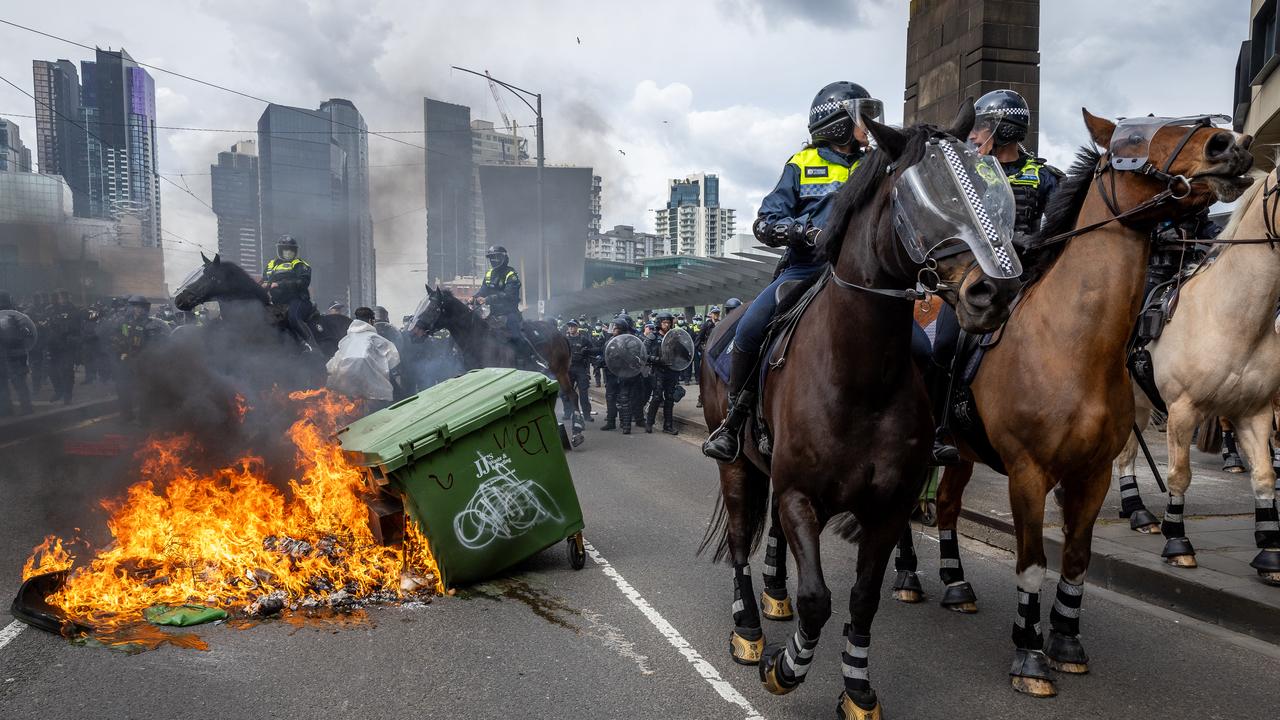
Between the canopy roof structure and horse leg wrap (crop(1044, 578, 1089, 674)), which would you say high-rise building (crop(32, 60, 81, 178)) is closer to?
the canopy roof structure

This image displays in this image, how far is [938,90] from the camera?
13461 millimetres

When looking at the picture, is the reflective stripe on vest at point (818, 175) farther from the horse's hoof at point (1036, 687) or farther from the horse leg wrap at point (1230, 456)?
the horse leg wrap at point (1230, 456)

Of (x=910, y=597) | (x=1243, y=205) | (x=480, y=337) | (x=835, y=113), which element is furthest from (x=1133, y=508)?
(x=480, y=337)

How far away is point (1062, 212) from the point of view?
4785 millimetres

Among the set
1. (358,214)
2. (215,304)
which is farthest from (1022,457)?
(358,214)

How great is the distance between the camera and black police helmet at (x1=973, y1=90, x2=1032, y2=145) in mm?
5555

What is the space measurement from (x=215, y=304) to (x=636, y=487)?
5.24m

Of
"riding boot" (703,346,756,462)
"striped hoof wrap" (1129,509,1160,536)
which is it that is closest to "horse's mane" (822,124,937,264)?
"riding boot" (703,346,756,462)

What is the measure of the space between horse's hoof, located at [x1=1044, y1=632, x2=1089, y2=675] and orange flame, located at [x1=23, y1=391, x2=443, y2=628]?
3.65 meters

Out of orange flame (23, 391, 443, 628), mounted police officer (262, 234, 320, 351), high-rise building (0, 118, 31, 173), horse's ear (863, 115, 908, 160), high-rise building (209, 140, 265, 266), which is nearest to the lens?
horse's ear (863, 115, 908, 160)

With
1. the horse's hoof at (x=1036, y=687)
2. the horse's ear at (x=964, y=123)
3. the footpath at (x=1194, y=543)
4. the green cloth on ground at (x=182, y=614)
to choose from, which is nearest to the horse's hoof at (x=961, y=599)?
the footpath at (x=1194, y=543)

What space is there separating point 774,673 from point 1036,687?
1368 millimetres

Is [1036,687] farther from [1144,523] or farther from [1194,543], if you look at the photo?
[1144,523]

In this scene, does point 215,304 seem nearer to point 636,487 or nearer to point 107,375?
point 636,487
